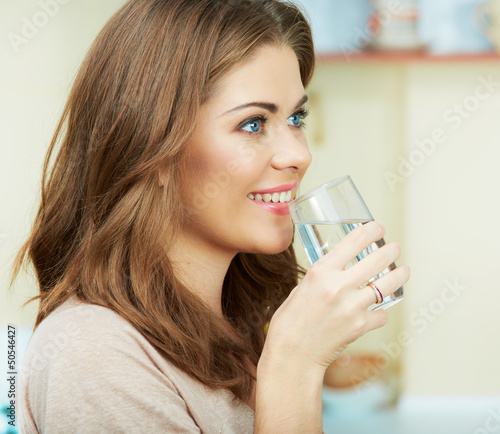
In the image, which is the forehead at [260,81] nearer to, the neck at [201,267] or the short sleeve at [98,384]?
the neck at [201,267]

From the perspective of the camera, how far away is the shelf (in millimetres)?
2600

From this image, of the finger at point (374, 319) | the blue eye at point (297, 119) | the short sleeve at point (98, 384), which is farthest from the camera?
the blue eye at point (297, 119)

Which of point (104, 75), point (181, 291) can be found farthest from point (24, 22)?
point (181, 291)

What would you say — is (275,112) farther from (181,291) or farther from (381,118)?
(381,118)

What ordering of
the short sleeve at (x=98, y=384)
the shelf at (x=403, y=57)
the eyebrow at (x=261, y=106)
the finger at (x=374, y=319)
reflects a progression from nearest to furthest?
the short sleeve at (x=98, y=384)
the finger at (x=374, y=319)
the eyebrow at (x=261, y=106)
the shelf at (x=403, y=57)

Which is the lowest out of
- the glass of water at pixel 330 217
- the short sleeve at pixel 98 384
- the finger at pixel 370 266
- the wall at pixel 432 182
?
the short sleeve at pixel 98 384

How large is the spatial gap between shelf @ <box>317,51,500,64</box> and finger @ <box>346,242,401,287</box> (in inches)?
71.4

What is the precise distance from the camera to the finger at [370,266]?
92 cm

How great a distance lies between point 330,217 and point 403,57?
1882mm

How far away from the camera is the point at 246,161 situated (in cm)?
107

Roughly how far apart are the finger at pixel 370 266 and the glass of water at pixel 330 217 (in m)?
0.02

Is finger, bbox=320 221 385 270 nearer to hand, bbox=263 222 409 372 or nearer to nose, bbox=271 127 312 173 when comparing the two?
hand, bbox=263 222 409 372

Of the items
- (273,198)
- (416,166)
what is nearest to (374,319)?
(273,198)

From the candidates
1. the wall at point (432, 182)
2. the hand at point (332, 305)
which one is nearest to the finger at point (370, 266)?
the hand at point (332, 305)
